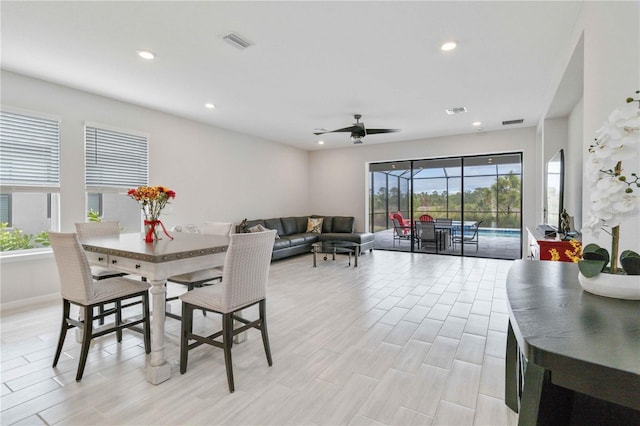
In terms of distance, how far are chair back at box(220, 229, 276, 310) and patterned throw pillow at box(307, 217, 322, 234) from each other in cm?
561

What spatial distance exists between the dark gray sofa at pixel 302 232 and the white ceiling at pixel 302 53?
2700mm

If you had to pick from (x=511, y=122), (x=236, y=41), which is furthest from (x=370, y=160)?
(x=236, y=41)

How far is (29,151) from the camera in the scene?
3762 mm

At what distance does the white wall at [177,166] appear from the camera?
3.81 m

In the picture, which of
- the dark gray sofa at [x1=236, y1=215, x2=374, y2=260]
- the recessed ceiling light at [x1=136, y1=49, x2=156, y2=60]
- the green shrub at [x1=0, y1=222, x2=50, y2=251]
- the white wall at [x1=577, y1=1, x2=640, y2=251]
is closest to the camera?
the white wall at [x1=577, y1=1, x2=640, y2=251]

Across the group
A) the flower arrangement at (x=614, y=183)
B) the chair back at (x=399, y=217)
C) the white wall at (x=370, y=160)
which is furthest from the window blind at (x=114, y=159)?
the chair back at (x=399, y=217)

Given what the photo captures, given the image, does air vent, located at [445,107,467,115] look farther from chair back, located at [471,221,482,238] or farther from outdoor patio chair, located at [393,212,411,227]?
outdoor patio chair, located at [393,212,411,227]

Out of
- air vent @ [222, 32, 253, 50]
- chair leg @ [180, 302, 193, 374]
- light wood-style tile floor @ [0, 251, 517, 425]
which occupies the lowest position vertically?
light wood-style tile floor @ [0, 251, 517, 425]

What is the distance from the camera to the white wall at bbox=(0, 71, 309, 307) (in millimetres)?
3809

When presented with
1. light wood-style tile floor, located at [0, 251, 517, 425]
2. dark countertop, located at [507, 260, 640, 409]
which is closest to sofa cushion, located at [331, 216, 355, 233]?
light wood-style tile floor, located at [0, 251, 517, 425]

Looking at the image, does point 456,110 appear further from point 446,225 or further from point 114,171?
point 114,171

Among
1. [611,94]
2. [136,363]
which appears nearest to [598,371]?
[611,94]

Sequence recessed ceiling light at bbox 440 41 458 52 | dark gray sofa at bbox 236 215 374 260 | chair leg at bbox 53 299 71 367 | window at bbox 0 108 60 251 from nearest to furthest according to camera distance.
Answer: chair leg at bbox 53 299 71 367 < recessed ceiling light at bbox 440 41 458 52 < window at bbox 0 108 60 251 < dark gray sofa at bbox 236 215 374 260

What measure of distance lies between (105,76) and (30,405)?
3.43 metres
